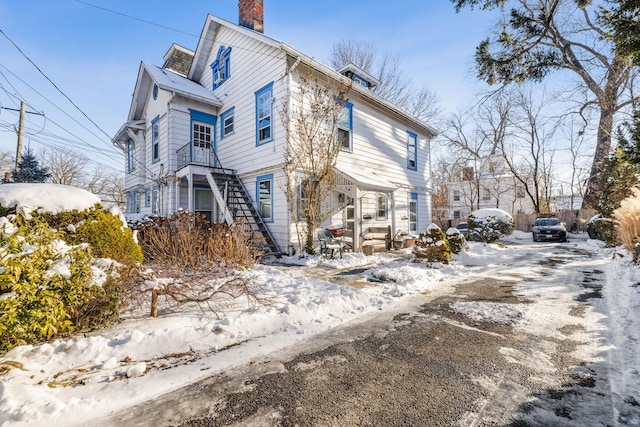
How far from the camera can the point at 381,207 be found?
1368cm

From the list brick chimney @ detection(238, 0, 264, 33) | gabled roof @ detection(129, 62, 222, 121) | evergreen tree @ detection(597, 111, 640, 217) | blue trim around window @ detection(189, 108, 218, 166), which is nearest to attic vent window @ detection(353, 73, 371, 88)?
brick chimney @ detection(238, 0, 264, 33)

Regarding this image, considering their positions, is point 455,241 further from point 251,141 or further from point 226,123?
point 226,123

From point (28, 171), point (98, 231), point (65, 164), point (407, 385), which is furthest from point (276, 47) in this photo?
point (65, 164)

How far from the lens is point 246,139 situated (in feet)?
39.2

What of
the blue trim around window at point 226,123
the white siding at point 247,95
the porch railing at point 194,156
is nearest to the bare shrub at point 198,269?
the white siding at point 247,95

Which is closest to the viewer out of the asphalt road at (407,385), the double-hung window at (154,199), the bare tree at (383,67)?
the asphalt road at (407,385)

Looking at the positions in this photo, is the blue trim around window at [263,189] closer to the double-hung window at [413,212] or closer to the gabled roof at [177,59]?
the double-hung window at [413,212]

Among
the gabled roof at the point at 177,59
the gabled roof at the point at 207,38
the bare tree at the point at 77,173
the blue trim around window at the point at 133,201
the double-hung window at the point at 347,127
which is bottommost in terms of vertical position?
the blue trim around window at the point at 133,201

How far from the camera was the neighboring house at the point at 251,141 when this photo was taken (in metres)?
10.5

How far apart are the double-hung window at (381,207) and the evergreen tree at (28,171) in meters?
22.4

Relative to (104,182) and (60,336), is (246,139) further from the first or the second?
(104,182)

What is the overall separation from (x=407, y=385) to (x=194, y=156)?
42.1 feet

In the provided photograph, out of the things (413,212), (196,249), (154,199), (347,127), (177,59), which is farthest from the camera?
(177,59)

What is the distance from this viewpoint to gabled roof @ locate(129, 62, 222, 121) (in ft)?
40.1
